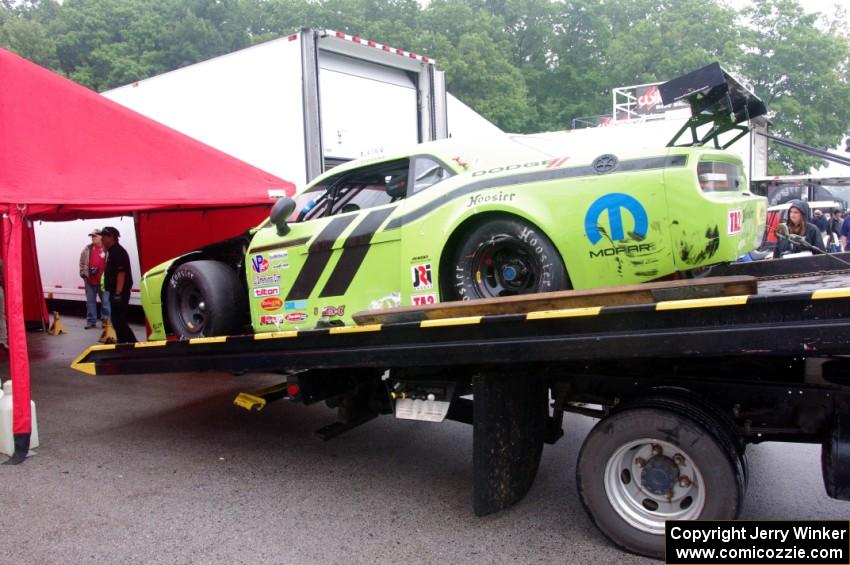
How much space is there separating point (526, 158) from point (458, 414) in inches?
67.0

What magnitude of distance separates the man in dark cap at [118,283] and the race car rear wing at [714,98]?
684 centimetres

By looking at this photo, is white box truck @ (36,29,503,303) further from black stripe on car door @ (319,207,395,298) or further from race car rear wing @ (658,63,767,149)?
race car rear wing @ (658,63,767,149)

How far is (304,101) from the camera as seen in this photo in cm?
734

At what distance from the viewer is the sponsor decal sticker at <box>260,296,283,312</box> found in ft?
16.5

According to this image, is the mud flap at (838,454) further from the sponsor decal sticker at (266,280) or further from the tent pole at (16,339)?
the tent pole at (16,339)

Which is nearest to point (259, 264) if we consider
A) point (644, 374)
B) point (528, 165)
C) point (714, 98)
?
point (528, 165)

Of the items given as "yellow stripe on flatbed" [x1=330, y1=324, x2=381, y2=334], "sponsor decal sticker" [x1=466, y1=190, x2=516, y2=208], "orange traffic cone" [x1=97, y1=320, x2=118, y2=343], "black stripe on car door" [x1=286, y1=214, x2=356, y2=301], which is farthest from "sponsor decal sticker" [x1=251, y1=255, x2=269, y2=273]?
"orange traffic cone" [x1=97, y1=320, x2=118, y2=343]

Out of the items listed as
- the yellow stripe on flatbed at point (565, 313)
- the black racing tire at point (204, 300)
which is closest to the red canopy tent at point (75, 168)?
the black racing tire at point (204, 300)

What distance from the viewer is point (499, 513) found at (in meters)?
3.87

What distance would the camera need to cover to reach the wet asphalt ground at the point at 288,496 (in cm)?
349

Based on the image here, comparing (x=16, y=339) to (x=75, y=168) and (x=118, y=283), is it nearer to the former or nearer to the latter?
(x=75, y=168)

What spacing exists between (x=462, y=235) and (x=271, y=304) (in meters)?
1.70

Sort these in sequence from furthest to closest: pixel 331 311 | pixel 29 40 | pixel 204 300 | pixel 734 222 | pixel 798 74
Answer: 1. pixel 29 40
2. pixel 798 74
3. pixel 204 300
4. pixel 331 311
5. pixel 734 222

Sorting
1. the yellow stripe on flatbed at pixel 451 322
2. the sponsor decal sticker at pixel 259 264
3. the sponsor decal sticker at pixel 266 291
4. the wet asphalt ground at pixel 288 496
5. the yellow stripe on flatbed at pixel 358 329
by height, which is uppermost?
the sponsor decal sticker at pixel 259 264
